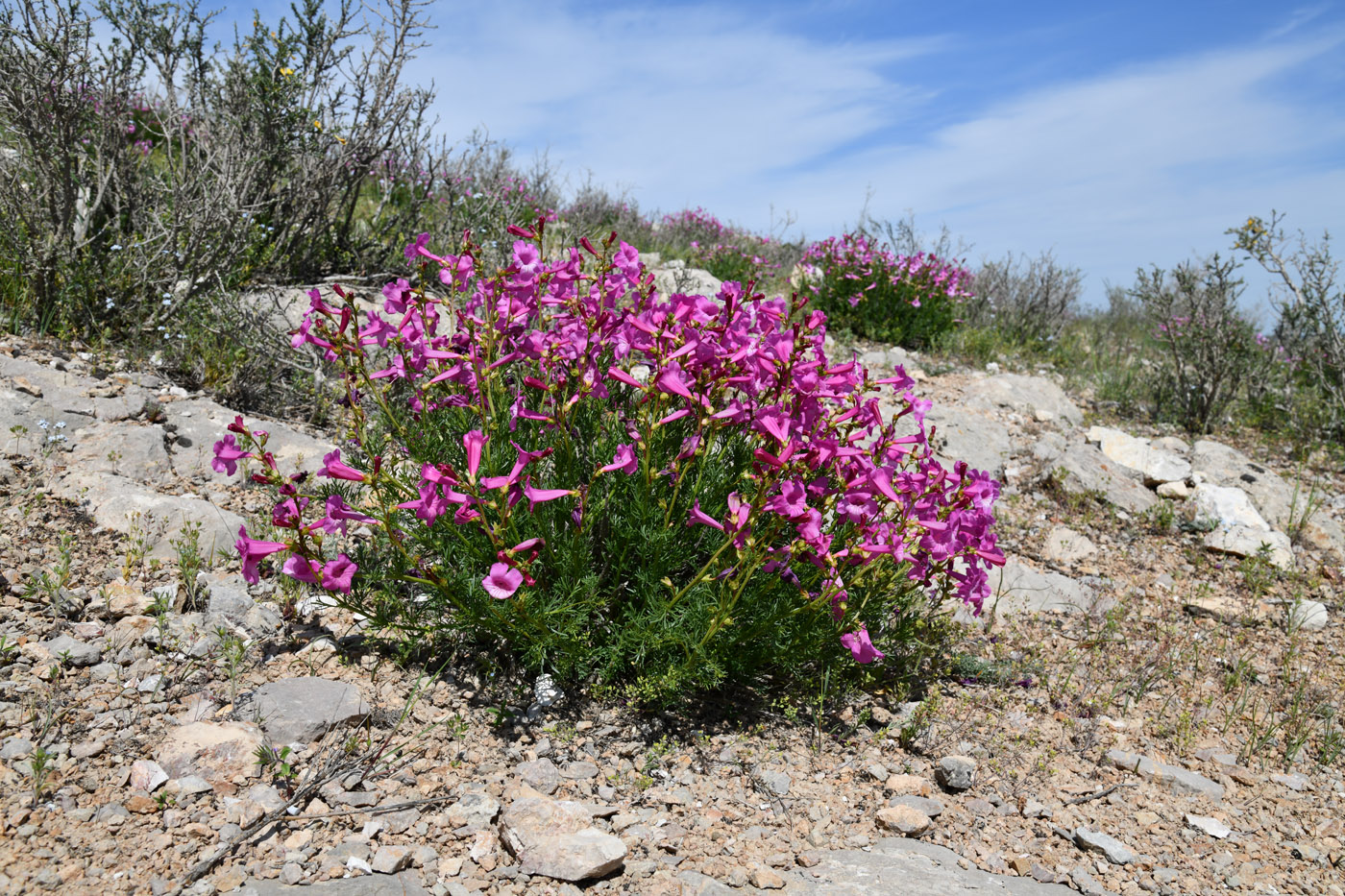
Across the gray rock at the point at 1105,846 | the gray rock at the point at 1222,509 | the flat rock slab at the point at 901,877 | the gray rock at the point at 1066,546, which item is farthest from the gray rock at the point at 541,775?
the gray rock at the point at 1222,509

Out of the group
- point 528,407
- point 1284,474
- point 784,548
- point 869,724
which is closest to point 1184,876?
point 869,724

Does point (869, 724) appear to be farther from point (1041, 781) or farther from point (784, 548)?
point (784, 548)

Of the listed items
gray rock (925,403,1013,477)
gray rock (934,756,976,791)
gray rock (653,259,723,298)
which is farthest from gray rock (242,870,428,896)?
gray rock (653,259,723,298)

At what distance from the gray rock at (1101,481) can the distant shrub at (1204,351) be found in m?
2.00

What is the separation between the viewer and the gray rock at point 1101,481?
5902mm

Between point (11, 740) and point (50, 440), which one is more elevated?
point (50, 440)

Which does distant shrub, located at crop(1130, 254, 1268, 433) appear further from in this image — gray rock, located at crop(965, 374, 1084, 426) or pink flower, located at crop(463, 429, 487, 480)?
pink flower, located at crop(463, 429, 487, 480)

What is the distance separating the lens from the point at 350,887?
1995 mm

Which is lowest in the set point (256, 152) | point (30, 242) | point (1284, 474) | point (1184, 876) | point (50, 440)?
point (1184, 876)

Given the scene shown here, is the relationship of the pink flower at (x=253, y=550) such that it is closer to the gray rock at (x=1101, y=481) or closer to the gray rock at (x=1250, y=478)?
the gray rock at (x=1101, y=481)

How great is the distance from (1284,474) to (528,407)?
6.67 meters

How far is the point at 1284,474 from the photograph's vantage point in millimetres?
6723

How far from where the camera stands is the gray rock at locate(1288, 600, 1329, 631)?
14.7 ft

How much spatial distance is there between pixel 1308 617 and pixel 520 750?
4473 mm
